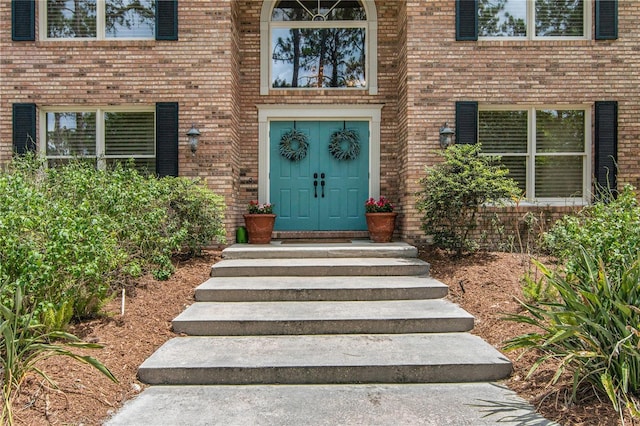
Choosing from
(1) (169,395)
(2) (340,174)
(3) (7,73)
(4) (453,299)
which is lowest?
(1) (169,395)

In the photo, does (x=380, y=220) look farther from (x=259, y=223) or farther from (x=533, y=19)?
(x=533, y=19)

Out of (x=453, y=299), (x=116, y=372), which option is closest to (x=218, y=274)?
(x=116, y=372)

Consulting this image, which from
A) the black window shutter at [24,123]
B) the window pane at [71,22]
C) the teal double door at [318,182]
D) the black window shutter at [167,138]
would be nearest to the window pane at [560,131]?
the teal double door at [318,182]

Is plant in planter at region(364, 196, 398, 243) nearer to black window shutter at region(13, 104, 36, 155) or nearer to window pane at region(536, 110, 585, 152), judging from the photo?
window pane at region(536, 110, 585, 152)

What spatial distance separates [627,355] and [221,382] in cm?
281

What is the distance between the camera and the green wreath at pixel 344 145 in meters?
7.60

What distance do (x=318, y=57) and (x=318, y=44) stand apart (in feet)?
0.83

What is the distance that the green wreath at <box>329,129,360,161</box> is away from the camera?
7598 millimetres

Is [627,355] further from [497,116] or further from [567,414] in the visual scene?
[497,116]

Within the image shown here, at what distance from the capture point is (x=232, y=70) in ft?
22.9

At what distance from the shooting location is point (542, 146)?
7.07 m

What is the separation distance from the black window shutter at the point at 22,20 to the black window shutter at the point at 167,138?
240 cm

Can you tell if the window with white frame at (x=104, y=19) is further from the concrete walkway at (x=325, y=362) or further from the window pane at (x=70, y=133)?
the concrete walkway at (x=325, y=362)

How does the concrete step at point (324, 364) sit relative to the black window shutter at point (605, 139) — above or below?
below
